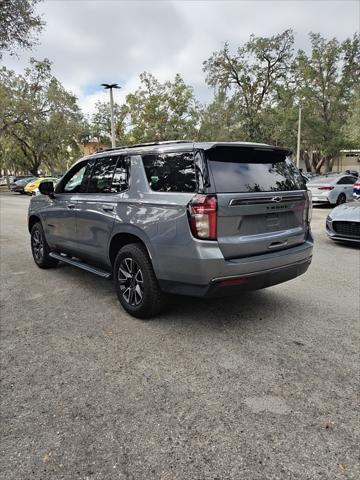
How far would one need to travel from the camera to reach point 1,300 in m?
4.71

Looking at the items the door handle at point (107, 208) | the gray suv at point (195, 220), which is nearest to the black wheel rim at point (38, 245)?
the gray suv at point (195, 220)

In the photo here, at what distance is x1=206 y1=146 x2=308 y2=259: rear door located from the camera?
333 cm

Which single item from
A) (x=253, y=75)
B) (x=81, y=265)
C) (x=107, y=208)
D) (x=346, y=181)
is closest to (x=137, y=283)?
(x=107, y=208)

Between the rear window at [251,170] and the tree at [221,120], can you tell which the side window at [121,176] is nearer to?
the rear window at [251,170]

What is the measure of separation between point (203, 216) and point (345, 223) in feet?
17.7

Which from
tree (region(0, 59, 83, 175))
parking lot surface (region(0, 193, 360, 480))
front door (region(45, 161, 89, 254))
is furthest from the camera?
tree (region(0, 59, 83, 175))

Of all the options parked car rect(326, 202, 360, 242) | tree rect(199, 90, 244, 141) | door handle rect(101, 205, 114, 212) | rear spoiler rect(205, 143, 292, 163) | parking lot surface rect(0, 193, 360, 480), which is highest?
tree rect(199, 90, 244, 141)

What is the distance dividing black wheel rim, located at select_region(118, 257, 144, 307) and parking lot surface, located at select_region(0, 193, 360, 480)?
25 centimetres

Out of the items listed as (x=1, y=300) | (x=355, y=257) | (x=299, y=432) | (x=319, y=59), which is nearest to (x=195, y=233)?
(x=299, y=432)

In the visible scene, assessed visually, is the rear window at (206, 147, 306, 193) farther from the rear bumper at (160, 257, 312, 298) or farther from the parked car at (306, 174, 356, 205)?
the parked car at (306, 174, 356, 205)

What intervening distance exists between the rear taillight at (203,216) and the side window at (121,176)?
1139 mm

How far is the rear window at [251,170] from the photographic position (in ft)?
11.2

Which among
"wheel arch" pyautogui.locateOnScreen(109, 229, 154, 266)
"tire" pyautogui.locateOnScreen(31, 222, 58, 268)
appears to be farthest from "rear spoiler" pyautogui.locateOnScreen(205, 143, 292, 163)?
"tire" pyautogui.locateOnScreen(31, 222, 58, 268)

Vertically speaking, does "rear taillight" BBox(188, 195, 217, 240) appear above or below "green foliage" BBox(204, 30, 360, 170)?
below
